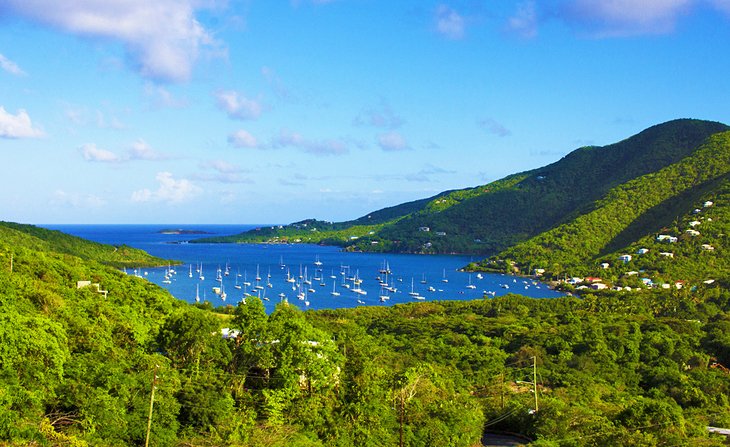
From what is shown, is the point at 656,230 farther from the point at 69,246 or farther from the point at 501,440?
the point at 501,440

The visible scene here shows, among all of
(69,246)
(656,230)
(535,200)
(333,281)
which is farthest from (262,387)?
(535,200)

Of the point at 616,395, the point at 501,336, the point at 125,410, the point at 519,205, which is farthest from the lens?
the point at 519,205

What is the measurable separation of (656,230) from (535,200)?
66434 mm

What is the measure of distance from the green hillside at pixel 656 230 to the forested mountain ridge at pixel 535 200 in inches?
485

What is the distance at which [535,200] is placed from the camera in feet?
561

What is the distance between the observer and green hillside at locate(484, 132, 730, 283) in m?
89.4

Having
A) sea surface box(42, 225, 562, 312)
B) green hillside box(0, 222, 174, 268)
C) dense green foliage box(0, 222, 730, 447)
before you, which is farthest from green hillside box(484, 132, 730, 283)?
dense green foliage box(0, 222, 730, 447)

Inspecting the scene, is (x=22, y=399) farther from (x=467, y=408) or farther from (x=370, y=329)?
(x=370, y=329)

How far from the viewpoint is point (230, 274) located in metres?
108

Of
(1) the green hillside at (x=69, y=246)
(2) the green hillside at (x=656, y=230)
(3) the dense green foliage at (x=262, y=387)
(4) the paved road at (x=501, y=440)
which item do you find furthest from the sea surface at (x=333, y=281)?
(4) the paved road at (x=501, y=440)

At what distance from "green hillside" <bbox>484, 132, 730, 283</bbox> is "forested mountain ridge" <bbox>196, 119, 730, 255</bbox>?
1233 cm

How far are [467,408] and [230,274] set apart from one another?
89.4 m

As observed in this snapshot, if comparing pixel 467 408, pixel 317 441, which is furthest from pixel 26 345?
pixel 467 408

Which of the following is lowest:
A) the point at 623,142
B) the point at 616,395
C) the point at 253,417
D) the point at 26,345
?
the point at 616,395
